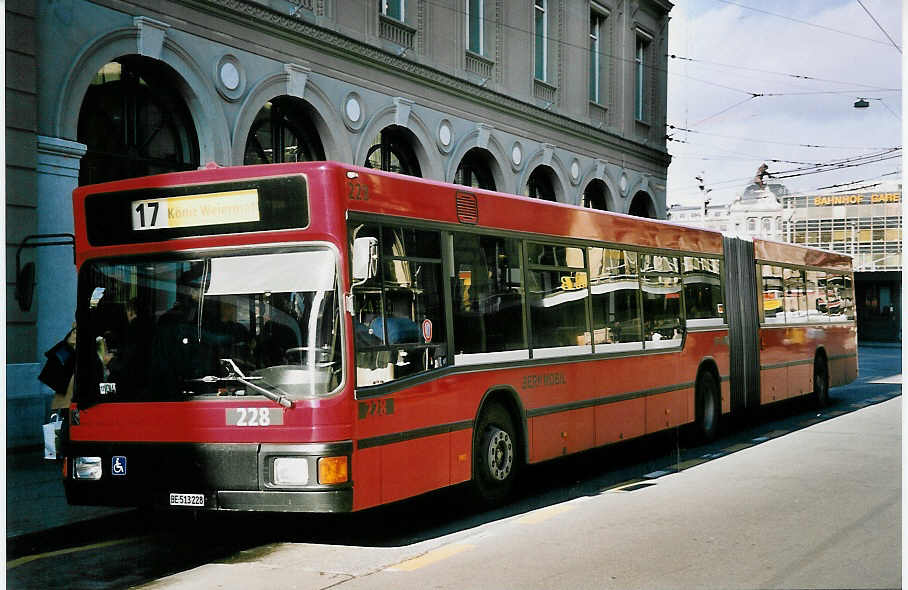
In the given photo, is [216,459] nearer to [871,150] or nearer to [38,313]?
[38,313]

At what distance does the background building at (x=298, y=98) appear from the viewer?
1246 cm

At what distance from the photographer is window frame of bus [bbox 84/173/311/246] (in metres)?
7.27

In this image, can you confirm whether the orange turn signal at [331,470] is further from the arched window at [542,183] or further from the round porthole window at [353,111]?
the arched window at [542,183]

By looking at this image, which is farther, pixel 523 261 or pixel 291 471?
pixel 523 261

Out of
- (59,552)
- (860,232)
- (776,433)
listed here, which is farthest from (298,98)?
(860,232)

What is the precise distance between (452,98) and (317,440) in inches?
553

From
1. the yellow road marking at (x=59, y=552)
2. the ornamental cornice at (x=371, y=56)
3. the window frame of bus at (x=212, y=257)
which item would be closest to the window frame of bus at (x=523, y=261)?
the window frame of bus at (x=212, y=257)

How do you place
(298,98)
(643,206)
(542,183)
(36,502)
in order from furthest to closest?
(643,206) → (542,183) → (298,98) → (36,502)

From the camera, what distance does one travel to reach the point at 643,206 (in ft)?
99.6

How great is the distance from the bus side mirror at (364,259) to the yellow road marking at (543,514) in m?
2.57

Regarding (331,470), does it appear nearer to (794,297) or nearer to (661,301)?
(661,301)

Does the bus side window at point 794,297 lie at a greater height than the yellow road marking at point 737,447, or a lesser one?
greater

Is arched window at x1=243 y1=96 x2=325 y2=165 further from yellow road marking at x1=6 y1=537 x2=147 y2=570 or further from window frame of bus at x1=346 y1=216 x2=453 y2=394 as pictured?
yellow road marking at x1=6 y1=537 x2=147 y2=570

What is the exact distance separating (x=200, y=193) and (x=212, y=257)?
492 millimetres
